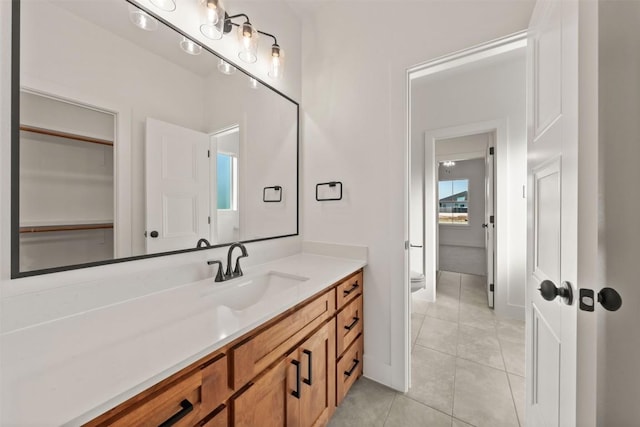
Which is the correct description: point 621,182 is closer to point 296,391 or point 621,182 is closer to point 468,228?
point 296,391

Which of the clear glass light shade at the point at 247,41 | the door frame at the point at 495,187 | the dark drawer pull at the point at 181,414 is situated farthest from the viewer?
the door frame at the point at 495,187

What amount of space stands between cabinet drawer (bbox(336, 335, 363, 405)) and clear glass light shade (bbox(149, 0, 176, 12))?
1.95m

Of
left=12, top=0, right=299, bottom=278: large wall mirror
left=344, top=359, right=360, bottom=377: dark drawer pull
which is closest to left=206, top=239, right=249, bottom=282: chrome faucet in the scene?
left=12, top=0, right=299, bottom=278: large wall mirror

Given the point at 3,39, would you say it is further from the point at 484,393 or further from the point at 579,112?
the point at 484,393

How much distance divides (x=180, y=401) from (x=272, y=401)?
39cm

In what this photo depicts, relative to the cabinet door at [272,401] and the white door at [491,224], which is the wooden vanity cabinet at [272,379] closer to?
the cabinet door at [272,401]

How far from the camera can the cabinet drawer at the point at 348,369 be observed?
1.37 metres

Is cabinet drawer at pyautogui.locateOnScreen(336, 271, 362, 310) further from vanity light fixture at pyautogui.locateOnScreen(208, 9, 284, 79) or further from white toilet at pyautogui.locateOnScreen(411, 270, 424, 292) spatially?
vanity light fixture at pyautogui.locateOnScreen(208, 9, 284, 79)

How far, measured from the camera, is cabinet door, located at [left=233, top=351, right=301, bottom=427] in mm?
773

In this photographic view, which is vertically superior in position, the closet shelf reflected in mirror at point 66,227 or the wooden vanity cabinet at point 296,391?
the closet shelf reflected in mirror at point 66,227

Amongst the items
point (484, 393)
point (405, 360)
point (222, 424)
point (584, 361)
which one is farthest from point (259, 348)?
point (484, 393)

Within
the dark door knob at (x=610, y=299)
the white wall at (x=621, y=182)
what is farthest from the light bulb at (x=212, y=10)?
the dark door knob at (x=610, y=299)

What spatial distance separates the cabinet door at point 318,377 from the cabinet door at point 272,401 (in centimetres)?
6

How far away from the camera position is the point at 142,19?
1.01 metres
